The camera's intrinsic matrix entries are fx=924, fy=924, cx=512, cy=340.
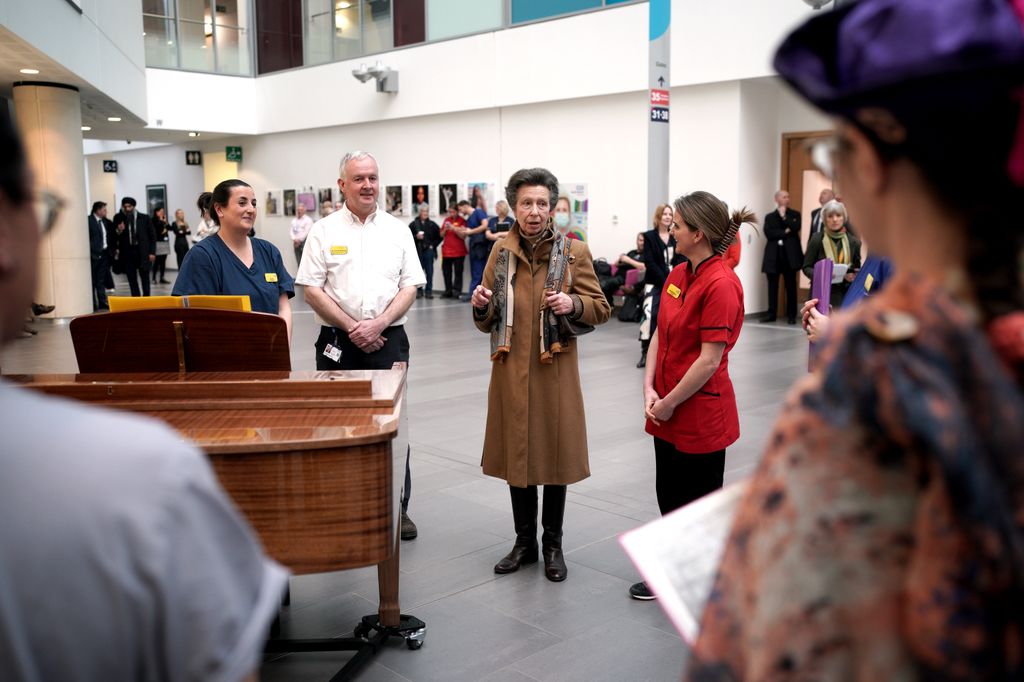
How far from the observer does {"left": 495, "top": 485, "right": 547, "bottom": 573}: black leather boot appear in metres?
4.07

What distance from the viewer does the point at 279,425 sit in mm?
2506

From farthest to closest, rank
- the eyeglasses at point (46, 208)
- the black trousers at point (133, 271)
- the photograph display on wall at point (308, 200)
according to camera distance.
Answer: the photograph display on wall at point (308, 200) → the black trousers at point (133, 271) → the eyeglasses at point (46, 208)

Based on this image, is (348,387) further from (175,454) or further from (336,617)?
(175,454)

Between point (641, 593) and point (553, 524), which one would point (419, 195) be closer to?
point (553, 524)

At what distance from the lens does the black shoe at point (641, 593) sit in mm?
3754

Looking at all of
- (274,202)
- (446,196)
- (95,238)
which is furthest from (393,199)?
(95,238)

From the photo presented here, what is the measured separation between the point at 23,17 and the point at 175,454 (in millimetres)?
11005

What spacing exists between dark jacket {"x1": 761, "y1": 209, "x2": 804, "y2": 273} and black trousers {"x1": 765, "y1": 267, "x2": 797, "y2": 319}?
221 mm

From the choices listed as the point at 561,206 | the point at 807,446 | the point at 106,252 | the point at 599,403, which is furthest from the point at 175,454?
the point at 106,252

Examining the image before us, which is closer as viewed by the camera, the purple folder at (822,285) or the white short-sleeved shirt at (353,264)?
the purple folder at (822,285)

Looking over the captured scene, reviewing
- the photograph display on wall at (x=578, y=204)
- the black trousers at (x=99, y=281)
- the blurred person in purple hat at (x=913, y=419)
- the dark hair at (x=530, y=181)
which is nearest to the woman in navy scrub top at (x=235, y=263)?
the dark hair at (x=530, y=181)

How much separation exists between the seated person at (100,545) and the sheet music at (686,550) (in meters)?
0.52

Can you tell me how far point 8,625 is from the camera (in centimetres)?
86

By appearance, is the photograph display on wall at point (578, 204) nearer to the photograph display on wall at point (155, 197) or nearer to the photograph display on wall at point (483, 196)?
the photograph display on wall at point (483, 196)
